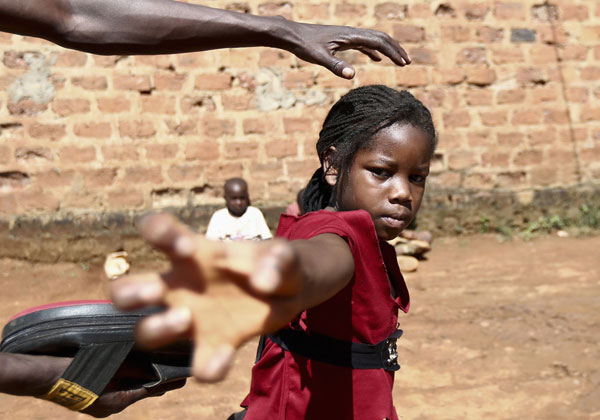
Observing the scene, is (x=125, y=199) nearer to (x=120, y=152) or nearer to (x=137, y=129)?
(x=120, y=152)

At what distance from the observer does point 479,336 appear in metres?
4.62

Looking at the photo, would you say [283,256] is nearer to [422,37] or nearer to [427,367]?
[427,367]

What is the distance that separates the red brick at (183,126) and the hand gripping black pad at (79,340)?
183 inches

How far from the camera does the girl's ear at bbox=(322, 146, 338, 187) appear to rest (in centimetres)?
198

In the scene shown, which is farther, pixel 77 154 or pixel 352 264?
pixel 77 154

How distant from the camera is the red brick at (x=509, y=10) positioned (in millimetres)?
7211

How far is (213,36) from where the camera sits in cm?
167

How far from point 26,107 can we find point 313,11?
288 cm

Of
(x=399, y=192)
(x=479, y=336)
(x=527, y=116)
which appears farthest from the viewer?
(x=527, y=116)

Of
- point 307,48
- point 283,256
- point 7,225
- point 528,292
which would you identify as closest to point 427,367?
point 528,292

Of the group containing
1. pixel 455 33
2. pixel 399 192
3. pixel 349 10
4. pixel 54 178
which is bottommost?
pixel 399 192

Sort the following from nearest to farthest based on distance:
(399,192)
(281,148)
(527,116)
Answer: (399,192)
(281,148)
(527,116)

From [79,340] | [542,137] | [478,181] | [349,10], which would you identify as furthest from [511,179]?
[79,340]

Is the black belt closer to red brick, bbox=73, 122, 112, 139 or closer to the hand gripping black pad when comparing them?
the hand gripping black pad
